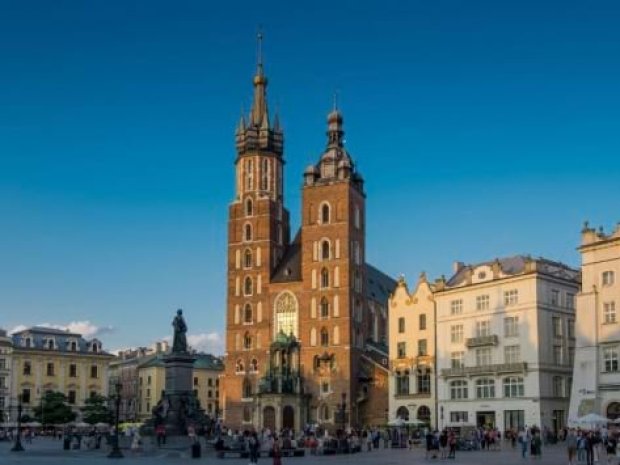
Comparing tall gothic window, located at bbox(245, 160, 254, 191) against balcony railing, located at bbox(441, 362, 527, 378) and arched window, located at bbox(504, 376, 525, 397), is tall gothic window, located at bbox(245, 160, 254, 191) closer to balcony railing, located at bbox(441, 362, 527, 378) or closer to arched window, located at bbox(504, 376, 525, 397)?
balcony railing, located at bbox(441, 362, 527, 378)

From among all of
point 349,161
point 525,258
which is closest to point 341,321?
point 349,161

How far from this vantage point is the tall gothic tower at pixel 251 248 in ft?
326

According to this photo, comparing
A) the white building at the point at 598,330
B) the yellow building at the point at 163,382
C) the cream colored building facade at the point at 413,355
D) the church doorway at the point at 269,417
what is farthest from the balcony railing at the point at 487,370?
the yellow building at the point at 163,382

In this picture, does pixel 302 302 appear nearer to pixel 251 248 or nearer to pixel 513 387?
pixel 251 248

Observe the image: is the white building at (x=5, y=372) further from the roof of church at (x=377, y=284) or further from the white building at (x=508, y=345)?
the white building at (x=508, y=345)

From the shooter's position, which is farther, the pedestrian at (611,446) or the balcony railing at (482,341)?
the balcony railing at (482,341)

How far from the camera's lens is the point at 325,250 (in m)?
98.1

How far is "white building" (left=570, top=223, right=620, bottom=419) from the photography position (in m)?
59.5

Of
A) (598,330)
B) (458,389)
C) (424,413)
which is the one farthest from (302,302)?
(598,330)

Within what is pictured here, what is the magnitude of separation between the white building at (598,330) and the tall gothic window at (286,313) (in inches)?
1644

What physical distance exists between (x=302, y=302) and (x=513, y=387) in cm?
3257

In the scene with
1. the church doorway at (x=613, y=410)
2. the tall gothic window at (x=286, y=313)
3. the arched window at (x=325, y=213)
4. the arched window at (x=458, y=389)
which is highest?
the arched window at (x=325, y=213)

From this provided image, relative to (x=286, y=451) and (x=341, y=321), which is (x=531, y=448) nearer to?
(x=286, y=451)

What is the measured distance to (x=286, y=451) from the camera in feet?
170
